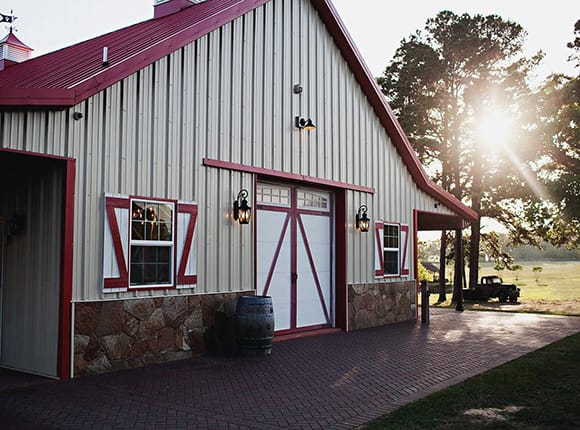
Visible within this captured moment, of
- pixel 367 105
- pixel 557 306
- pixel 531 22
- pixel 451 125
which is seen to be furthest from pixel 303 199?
pixel 531 22

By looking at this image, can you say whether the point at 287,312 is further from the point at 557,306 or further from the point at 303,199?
the point at 557,306

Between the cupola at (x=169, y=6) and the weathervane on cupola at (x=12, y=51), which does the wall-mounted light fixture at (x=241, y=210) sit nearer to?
the cupola at (x=169, y=6)

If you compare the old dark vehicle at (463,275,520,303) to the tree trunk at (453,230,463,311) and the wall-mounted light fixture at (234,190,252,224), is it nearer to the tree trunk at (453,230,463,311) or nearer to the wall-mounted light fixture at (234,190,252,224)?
the tree trunk at (453,230,463,311)

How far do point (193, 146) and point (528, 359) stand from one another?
6.13 meters

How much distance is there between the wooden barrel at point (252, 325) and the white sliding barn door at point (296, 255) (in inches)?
62.8

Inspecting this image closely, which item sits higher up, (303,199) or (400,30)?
(400,30)

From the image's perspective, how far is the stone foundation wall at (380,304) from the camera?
13305mm

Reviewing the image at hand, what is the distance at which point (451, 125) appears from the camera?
26844 millimetres

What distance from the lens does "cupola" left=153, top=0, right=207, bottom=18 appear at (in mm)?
14148

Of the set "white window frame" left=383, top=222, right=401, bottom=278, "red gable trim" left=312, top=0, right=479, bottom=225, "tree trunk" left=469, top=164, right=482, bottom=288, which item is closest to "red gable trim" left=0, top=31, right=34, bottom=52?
"red gable trim" left=312, top=0, right=479, bottom=225

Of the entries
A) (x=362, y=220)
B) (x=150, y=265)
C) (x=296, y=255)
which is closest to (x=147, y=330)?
(x=150, y=265)

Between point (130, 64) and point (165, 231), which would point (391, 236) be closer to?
point (165, 231)

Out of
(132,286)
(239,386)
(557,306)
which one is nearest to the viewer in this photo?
(239,386)

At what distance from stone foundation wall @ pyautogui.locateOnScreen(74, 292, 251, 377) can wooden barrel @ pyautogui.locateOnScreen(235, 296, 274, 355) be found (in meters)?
0.30
